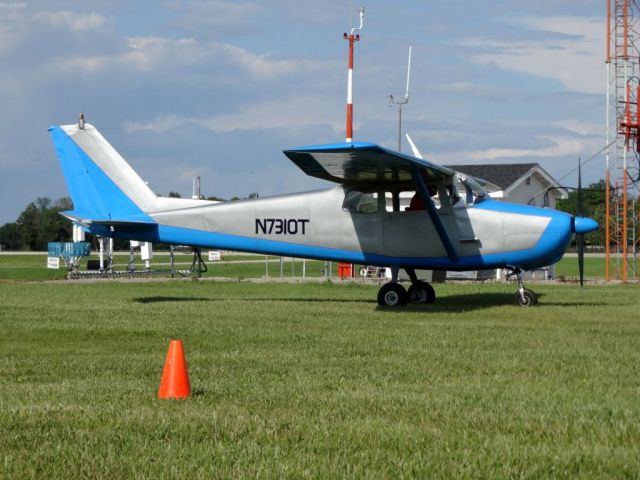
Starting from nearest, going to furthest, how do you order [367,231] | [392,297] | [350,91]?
[392,297], [367,231], [350,91]

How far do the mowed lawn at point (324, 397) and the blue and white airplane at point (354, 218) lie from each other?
93.2 inches

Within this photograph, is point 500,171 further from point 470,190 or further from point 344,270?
point 470,190

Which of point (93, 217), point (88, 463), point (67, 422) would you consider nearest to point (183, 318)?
point (93, 217)

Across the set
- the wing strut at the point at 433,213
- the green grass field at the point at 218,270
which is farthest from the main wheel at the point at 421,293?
the green grass field at the point at 218,270

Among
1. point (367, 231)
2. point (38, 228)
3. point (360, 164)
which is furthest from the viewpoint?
point (38, 228)

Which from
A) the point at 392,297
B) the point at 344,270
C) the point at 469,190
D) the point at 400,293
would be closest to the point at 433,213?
the point at 469,190

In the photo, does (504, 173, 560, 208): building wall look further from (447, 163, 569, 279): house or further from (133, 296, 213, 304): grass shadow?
(133, 296, 213, 304): grass shadow

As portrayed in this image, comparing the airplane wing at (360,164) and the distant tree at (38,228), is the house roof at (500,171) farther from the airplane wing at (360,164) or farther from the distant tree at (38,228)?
the distant tree at (38,228)

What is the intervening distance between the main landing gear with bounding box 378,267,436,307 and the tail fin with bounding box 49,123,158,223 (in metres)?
5.31

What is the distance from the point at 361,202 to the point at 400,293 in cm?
191

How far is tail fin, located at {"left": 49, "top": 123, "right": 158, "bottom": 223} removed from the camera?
1997 centimetres

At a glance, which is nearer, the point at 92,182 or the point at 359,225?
the point at 359,225

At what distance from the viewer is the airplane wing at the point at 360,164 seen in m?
15.4

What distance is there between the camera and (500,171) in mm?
37062
